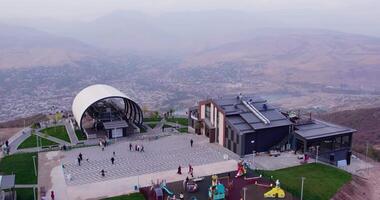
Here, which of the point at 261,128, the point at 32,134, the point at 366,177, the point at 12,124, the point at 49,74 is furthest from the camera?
the point at 49,74

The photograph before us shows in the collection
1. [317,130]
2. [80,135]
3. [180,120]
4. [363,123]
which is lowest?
[363,123]

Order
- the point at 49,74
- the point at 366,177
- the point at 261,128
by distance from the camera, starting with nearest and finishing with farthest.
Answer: the point at 366,177, the point at 261,128, the point at 49,74

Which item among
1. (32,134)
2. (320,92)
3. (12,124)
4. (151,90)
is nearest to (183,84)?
(151,90)

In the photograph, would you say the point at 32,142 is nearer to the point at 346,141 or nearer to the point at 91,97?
the point at 91,97

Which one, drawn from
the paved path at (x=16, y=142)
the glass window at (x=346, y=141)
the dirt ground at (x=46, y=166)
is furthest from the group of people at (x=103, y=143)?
the glass window at (x=346, y=141)

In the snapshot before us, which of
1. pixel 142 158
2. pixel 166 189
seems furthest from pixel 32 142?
pixel 166 189

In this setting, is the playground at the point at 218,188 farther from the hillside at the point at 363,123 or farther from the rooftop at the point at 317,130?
the hillside at the point at 363,123

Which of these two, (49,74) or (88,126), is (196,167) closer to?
(88,126)
